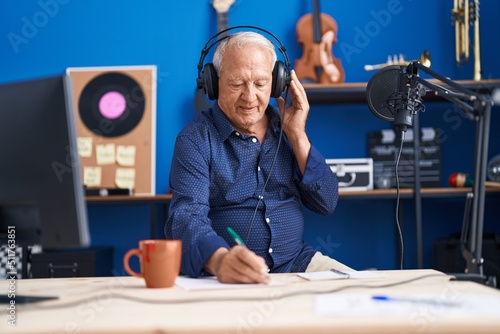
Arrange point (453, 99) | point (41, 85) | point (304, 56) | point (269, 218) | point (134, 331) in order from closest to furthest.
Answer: point (134, 331) → point (41, 85) → point (453, 99) → point (269, 218) → point (304, 56)

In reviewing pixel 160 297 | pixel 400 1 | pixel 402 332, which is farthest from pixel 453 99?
pixel 400 1

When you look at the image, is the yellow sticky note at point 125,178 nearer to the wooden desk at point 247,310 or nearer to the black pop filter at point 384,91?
the black pop filter at point 384,91

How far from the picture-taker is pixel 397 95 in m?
1.40

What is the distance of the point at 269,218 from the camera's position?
187 centimetres

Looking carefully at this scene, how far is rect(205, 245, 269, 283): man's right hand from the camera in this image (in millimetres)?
1207

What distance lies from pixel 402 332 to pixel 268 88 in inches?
48.3

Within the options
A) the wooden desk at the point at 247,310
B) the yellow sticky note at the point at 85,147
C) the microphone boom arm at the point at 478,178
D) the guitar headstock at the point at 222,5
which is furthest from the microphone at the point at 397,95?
the yellow sticky note at the point at 85,147

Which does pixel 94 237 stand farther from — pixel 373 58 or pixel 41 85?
pixel 41 85

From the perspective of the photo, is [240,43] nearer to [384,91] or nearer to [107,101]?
[384,91]

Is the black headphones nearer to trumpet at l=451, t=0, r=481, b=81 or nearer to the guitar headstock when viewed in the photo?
the guitar headstock

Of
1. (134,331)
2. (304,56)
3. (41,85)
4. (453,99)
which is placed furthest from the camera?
(304,56)

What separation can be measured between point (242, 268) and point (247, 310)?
0.29m

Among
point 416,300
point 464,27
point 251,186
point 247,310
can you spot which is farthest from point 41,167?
point 464,27

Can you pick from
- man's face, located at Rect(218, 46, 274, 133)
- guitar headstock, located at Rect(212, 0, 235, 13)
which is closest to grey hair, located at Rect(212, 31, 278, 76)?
man's face, located at Rect(218, 46, 274, 133)
